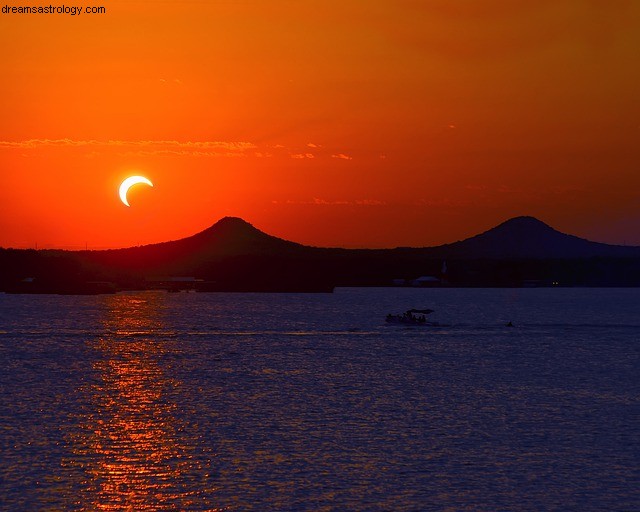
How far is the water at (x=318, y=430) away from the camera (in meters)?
27.5

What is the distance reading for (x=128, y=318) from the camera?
501 ft

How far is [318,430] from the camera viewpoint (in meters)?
38.7

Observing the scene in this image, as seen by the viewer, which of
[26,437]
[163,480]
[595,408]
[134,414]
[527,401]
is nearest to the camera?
[163,480]

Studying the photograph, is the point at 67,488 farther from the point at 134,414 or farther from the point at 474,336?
the point at 474,336

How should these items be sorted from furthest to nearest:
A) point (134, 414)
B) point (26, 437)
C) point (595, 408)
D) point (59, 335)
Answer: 1. point (59, 335)
2. point (595, 408)
3. point (134, 414)
4. point (26, 437)

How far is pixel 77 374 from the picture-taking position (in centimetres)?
6456

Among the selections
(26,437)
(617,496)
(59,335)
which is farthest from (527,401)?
(59,335)

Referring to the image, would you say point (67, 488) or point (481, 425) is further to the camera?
point (481, 425)

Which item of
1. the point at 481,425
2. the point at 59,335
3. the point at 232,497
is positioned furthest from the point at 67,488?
the point at 59,335

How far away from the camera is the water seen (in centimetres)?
2748

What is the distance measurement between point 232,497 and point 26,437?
13.3 m

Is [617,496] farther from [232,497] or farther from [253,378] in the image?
[253,378]

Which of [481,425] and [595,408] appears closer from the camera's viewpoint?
[481,425]

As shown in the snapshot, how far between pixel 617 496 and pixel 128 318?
13139 centimetres
